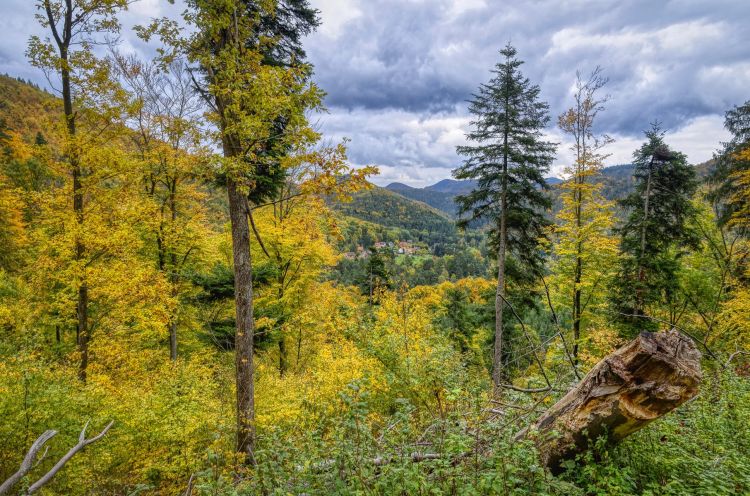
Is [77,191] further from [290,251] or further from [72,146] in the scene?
[290,251]

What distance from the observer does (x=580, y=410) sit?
329 centimetres

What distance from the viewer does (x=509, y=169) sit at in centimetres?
1362

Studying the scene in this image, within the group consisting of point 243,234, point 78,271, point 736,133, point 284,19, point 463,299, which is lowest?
point 463,299

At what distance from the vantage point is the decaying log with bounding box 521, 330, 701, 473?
3039 mm

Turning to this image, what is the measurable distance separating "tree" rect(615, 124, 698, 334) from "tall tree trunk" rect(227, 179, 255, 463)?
569 inches

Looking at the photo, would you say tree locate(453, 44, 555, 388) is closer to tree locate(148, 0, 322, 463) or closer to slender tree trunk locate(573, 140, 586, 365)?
slender tree trunk locate(573, 140, 586, 365)

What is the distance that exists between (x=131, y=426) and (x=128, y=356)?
3981 millimetres

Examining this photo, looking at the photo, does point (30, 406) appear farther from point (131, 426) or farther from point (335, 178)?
point (335, 178)

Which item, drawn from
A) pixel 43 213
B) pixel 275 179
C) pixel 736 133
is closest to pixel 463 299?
pixel 736 133

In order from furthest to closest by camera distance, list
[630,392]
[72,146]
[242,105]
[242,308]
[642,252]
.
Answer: [642,252] → [72,146] → [242,308] → [242,105] → [630,392]

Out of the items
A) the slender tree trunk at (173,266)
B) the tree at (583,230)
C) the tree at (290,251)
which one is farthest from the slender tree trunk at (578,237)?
the slender tree trunk at (173,266)

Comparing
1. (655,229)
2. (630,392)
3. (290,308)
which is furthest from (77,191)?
(655,229)

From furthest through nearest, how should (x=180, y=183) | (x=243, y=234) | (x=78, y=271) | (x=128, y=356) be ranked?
(x=180, y=183)
(x=128, y=356)
(x=78, y=271)
(x=243, y=234)

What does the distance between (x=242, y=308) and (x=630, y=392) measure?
5.41 meters
